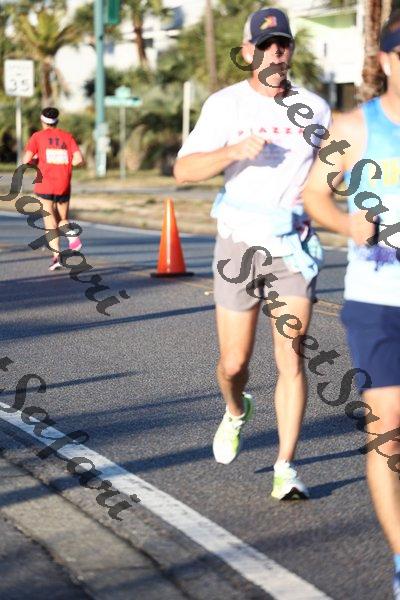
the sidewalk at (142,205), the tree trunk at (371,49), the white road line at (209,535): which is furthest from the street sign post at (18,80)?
the white road line at (209,535)

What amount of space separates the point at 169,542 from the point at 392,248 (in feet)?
5.02

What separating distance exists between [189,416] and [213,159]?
8.50ft

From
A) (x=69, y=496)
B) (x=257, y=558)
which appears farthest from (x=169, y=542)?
(x=69, y=496)

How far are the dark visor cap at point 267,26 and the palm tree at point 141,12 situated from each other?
57544 millimetres

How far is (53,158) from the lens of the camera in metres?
17.2

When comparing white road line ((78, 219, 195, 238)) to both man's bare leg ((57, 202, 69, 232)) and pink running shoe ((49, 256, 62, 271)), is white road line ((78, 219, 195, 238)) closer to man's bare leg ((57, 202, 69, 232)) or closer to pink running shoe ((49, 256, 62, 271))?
man's bare leg ((57, 202, 69, 232))

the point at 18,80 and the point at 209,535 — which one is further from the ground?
the point at 209,535

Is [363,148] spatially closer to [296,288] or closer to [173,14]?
[296,288]

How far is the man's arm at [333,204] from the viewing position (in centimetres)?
486

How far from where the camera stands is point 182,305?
13.9 metres

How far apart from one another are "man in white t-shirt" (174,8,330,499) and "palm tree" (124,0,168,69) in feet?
189

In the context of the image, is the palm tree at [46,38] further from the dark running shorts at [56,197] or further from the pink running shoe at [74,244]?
the dark running shorts at [56,197]

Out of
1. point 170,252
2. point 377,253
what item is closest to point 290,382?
point 377,253

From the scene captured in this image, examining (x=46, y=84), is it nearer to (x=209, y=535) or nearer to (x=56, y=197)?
(x=56, y=197)
